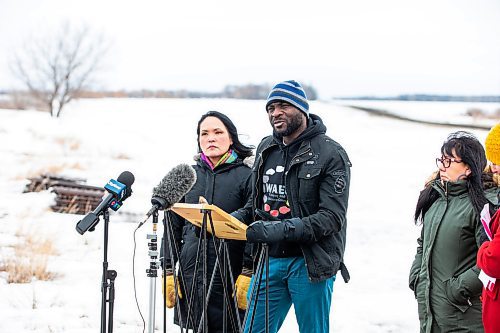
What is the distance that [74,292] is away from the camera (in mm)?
6906

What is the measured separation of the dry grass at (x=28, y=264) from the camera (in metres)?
7.19

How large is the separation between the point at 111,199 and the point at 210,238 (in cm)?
114

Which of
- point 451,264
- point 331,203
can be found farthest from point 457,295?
point 331,203

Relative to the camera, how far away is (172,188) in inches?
134

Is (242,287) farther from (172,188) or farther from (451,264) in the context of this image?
(451,264)

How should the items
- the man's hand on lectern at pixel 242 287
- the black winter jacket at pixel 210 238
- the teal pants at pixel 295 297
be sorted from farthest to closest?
the black winter jacket at pixel 210 238 < the man's hand on lectern at pixel 242 287 < the teal pants at pixel 295 297

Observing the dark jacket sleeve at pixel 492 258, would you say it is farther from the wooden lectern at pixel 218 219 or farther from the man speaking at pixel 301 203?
the wooden lectern at pixel 218 219

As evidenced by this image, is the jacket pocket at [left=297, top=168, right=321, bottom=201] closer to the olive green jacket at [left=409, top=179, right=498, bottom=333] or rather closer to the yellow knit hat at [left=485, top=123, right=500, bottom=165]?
the olive green jacket at [left=409, top=179, right=498, bottom=333]

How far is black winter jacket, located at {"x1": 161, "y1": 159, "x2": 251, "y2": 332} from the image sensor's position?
4.38m

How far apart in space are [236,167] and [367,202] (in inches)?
420

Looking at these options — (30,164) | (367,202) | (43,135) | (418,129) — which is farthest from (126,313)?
(418,129)

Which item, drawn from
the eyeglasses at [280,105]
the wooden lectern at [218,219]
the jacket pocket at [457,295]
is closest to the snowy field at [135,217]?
the eyeglasses at [280,105]

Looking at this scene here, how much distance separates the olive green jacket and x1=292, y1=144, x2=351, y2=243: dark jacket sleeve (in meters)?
0.51

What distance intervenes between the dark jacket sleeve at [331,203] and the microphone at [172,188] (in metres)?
0.63
